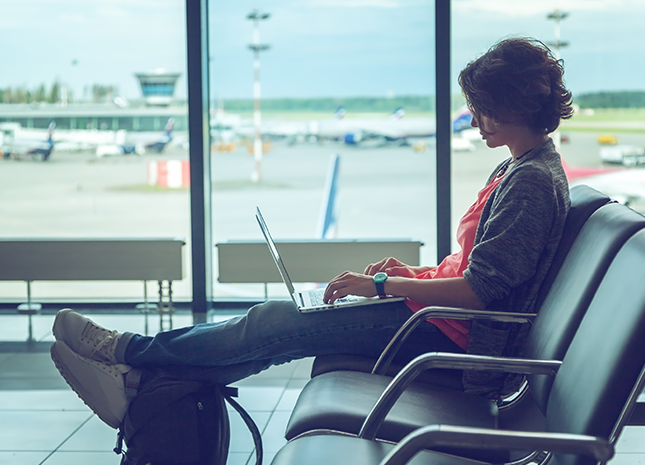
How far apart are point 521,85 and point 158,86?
3145 millimetres

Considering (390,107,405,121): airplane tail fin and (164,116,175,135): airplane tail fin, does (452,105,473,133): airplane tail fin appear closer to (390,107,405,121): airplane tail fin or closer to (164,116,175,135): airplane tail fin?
(390,107,405,121): airplane tail fin

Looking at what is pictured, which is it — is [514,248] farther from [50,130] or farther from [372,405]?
[50,130]

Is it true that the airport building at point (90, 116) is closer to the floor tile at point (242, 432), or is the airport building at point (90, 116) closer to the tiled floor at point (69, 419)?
the tiled floor at point (69, 419)

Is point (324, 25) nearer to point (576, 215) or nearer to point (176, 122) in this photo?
point (176, 122)

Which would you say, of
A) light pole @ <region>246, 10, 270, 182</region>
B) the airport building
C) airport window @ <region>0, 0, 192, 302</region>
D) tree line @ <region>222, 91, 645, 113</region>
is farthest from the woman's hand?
the airport building

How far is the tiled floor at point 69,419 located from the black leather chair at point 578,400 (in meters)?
1.04

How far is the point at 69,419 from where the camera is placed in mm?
2648

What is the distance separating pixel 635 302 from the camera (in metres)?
1.10

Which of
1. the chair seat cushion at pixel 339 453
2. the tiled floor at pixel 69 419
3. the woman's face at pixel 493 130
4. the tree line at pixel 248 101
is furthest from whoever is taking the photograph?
the tree line at pixel 248 101

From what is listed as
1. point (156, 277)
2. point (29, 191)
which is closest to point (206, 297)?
point (156, 277)

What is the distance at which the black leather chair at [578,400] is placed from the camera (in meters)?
0.97

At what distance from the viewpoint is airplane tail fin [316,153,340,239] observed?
4.49m

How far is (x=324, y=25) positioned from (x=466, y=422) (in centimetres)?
329

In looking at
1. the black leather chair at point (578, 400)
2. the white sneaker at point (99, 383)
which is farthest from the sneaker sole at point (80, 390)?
the black leather chair at point (578, 400)
